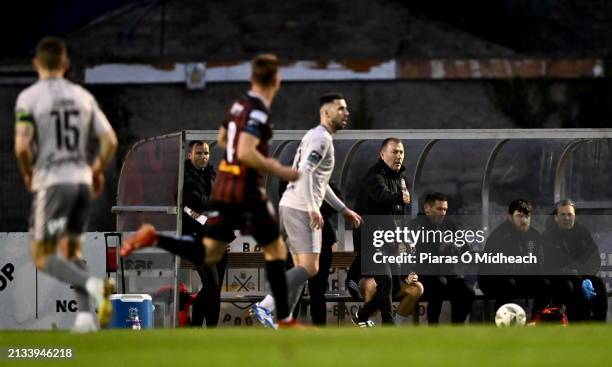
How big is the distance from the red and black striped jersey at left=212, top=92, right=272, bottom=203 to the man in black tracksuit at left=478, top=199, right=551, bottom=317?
5.73m

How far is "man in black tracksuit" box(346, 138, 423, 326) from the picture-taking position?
17094 millimetres

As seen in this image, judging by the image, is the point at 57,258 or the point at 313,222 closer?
the point at 57,258

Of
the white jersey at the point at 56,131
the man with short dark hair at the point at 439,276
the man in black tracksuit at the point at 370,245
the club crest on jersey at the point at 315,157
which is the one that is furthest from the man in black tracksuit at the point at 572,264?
the white jersey at the point at 56,131

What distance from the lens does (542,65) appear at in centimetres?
3678

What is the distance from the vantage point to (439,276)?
17.8m

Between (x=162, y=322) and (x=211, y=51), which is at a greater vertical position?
(x=211, y=51)

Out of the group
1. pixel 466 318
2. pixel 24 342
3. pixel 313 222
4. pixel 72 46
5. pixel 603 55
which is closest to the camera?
pixel 24 342

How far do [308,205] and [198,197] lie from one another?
9.86ft

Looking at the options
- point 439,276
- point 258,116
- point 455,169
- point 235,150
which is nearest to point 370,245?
point 439,276

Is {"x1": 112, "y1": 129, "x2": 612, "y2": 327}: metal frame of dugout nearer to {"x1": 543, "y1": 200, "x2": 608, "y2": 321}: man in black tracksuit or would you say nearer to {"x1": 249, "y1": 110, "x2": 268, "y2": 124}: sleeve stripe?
{"x1": 543, "y1": 200, "x2": 608, "y2": 321}: man in black tracksuit

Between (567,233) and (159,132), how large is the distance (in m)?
20.0

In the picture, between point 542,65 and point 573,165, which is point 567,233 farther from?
point 542,65

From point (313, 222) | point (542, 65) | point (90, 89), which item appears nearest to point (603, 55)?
point (542, 65)

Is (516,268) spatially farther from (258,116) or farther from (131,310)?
(258,116)
